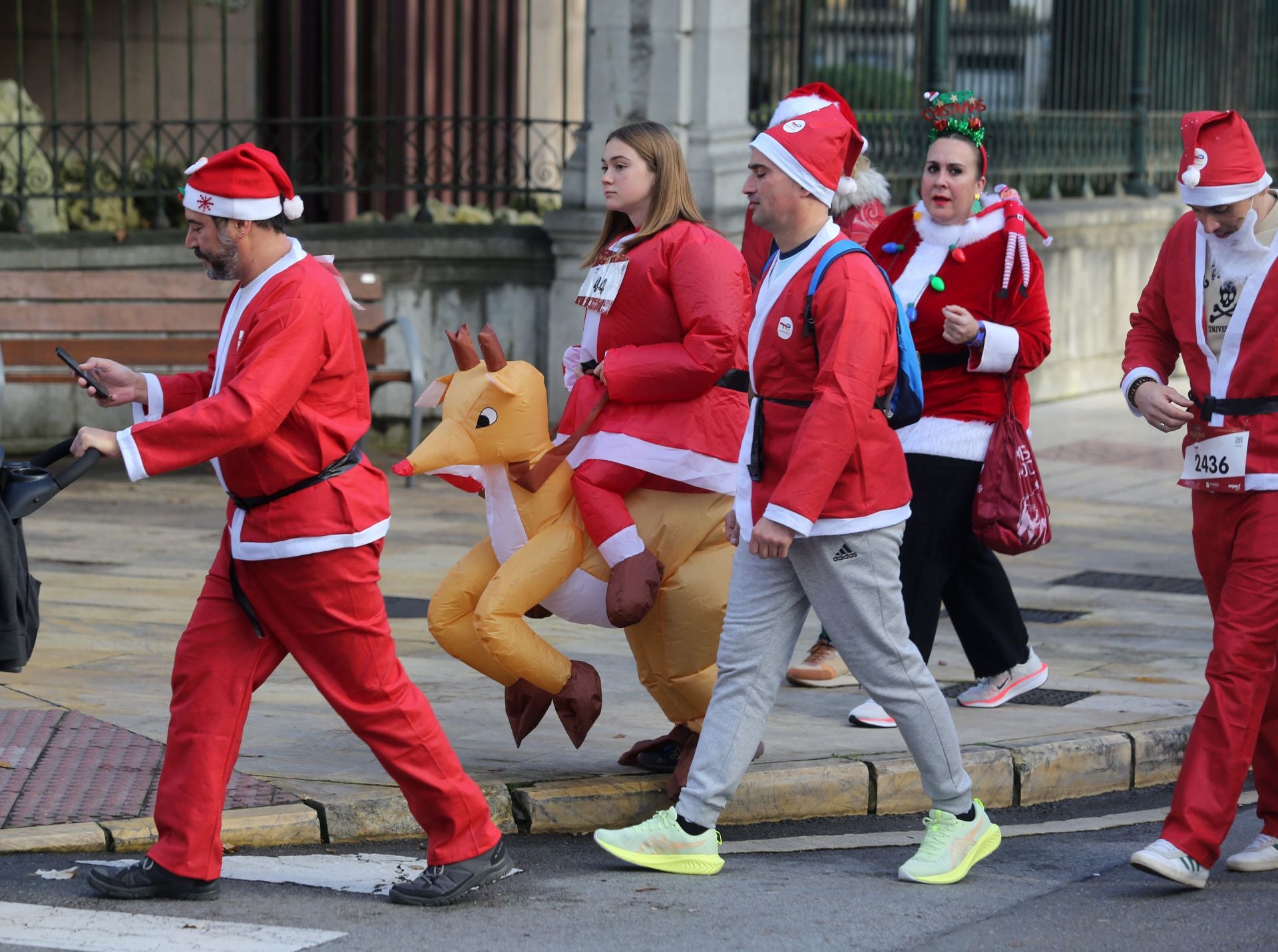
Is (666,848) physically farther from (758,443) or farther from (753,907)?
(758,443)

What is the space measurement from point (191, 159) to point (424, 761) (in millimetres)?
8531

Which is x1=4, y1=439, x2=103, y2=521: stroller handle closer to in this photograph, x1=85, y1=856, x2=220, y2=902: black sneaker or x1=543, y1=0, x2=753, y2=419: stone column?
x1=85, y1=856, x2=220, y2=902: black sneaker

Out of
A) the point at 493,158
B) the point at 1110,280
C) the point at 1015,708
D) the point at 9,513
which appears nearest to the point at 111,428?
the point at 493,158

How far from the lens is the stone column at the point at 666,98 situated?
12352 millimetres

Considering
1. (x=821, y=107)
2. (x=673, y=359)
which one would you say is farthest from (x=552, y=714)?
(x=821, y=107)

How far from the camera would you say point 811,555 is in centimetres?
506

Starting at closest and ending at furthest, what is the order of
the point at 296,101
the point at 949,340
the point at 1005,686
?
the point at 949,340 < the point at 1005,686 < the point at 296,101

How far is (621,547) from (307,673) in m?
1.00

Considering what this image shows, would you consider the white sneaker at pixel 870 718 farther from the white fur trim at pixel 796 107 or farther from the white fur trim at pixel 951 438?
the white fur trim at pixel 796 107

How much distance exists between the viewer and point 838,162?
5.16 metres

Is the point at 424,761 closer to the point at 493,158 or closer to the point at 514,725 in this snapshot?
the point at 514,725

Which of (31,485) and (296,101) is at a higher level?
(296,101)

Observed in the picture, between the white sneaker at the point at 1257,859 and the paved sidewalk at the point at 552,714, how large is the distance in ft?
2.99

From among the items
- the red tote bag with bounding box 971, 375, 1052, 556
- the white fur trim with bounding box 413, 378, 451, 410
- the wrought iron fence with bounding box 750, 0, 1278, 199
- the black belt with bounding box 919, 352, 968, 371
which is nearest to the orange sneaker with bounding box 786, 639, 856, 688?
the red tote bag with bounding box 971, 375, 1052, 556
